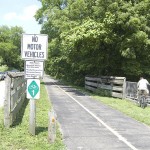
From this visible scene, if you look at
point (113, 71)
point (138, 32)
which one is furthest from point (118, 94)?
point (113, 71)

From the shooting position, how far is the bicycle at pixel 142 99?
65.8 ft

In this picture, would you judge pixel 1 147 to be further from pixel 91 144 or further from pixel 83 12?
pixel 83 12

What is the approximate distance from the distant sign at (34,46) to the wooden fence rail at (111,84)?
14.9 metres

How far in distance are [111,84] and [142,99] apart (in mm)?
7386

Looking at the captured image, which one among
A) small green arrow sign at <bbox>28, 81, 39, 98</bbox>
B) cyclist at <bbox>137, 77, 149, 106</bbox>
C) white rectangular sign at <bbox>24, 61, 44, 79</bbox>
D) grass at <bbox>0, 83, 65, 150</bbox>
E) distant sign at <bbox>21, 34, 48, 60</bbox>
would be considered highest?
distant sign at <bbox>21, 34, 48, 60</bbox>

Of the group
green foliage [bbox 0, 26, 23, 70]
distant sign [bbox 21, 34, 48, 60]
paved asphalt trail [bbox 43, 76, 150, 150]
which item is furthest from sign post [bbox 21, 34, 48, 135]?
green foliage [bbox 0, 26, 23, 70]

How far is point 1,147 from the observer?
29.5 feet

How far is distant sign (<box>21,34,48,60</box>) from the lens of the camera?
34.8 ft

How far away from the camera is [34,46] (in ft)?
34.9

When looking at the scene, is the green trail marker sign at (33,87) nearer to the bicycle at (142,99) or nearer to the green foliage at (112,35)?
the bicycle at (142,99)

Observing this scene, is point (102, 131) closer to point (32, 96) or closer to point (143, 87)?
point (32, 96)

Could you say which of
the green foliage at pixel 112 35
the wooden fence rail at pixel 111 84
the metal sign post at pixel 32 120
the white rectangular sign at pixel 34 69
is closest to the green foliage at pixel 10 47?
the wooden fence rail at pixel 111 84

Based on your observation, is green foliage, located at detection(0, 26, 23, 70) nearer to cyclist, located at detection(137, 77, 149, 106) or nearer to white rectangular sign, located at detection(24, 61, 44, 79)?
cyclist, located at detection(137, 77, 149, 106)

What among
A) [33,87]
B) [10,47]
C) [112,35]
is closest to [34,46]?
[33,87]
